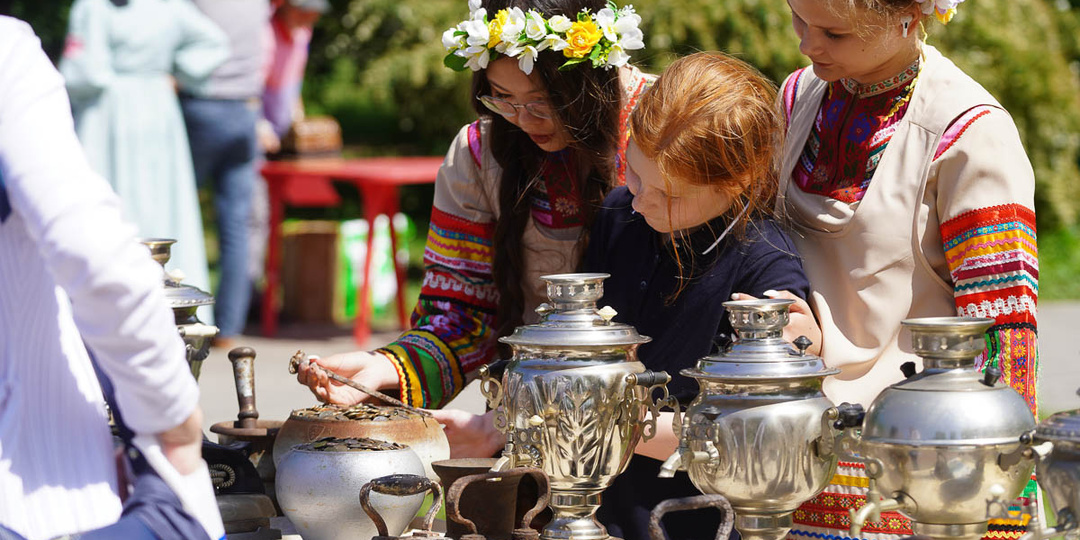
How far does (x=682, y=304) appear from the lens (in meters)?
2.35

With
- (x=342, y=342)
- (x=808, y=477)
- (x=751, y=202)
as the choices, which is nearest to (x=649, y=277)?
(x=751, y=202)

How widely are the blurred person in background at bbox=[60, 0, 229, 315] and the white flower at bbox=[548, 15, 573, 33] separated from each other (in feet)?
14.2

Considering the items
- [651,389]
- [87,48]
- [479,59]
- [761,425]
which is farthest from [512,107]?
[87,48]

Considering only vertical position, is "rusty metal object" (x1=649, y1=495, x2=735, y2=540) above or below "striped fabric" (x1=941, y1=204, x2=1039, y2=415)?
below

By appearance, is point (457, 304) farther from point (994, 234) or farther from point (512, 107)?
point (994, 234)

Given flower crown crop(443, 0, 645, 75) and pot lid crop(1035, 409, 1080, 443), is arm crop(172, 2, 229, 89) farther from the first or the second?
pot lid crop(1035, 409, 1080, 443)

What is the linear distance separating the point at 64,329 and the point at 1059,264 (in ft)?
31.3

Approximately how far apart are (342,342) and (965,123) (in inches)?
226

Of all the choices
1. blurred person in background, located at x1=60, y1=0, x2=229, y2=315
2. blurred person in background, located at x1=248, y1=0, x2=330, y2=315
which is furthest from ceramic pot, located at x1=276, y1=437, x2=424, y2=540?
blurred person in background, located at x1=248, y1=0, x2=330, y2=315

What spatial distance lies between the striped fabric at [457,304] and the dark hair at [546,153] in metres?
0.07

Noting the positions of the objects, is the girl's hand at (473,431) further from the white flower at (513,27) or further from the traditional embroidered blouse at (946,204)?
the white flower at (513,27)

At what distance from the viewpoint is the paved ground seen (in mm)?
5844

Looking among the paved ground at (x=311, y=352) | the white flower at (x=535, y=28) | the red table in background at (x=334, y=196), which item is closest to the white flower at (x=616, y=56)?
the white flower at (x=535, y=28)

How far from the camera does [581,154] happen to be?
274 cm
